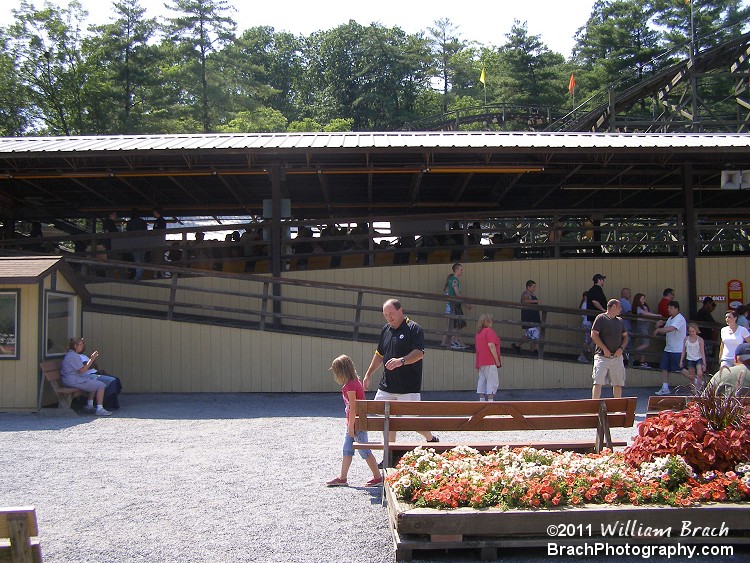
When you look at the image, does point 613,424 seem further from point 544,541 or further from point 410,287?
point 410,287

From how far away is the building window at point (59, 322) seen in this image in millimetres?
10633

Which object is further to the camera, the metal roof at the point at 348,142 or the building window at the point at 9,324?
the metal roof at the point at 348,142

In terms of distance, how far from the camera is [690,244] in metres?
13.9

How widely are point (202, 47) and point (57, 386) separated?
32.5 metres

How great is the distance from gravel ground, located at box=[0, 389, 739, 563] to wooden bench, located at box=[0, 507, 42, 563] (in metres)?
1.40

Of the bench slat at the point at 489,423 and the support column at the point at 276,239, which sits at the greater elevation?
the support column at the point at 276,239

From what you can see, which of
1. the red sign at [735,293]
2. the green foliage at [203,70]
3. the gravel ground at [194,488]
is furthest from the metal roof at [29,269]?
the green foliage at [203,70]

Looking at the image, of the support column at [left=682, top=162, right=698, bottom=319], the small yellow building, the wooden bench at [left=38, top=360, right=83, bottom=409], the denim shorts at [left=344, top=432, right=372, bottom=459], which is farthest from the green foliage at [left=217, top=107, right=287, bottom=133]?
the denim shorts at [left=344, top=432, right=372, bottom=459]

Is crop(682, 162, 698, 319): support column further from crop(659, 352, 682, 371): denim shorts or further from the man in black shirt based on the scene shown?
the man in black shirt

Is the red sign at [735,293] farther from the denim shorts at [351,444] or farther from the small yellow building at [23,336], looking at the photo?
the small yellow building at [23,336]

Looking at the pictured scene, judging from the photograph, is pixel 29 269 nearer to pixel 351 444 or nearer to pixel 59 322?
pixel 59 322

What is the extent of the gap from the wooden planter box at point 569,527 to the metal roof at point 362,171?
806 cm

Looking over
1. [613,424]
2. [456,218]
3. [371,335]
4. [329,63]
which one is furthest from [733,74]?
[329,63]

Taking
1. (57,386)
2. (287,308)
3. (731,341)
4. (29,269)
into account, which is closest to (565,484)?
(731,341)
